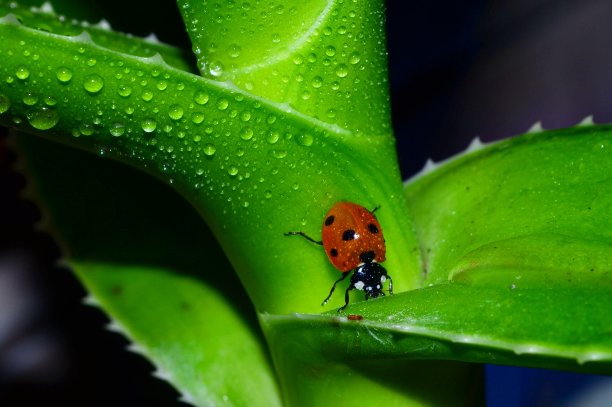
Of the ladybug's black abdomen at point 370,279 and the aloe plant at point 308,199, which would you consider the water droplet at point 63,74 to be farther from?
the ladybug's black abdomen at point 370,279

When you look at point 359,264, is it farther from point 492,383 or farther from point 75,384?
point 75,384

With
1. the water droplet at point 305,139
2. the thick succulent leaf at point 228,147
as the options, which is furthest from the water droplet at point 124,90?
the water droplet at point 305,139

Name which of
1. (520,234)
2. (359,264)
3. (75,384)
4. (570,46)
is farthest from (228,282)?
(570,46)

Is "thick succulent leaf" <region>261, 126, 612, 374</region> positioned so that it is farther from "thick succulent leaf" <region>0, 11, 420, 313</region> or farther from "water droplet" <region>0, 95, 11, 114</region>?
"water droplet" <region>0, 95, 11, 114</region>

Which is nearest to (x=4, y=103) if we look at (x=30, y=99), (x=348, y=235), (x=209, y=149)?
(x=30, y=99)

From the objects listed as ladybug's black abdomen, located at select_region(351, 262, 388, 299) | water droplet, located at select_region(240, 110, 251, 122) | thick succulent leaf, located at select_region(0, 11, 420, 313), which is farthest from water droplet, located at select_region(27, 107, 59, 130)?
ladybug's black abdomen, located at select_region(351, 262, 388, 299)
